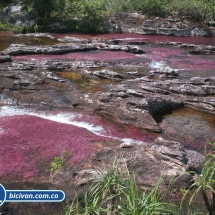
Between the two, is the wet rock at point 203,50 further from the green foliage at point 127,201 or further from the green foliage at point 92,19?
the green foliage at point 127,201

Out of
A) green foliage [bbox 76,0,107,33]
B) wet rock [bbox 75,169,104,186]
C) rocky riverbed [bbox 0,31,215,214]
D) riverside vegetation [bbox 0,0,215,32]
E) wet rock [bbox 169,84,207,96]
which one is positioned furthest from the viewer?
green foliage [bbox 76,0,107,33]

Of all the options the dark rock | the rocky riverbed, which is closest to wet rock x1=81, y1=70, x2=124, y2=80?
the rocky riverbed

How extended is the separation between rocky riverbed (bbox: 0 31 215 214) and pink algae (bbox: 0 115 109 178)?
40 millimetres

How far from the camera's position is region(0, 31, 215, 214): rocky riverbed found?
12.2 m

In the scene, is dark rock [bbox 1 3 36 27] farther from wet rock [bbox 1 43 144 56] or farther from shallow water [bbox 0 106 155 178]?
shallow water [bbox 0 106 155 178]

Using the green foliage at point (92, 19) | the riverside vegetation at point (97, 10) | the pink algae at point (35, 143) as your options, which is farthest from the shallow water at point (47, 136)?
the green foliage at point (92, 19)

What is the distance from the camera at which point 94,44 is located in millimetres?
38281

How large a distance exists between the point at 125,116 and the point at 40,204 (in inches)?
358

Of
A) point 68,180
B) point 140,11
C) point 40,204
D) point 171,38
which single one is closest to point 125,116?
point 68,180

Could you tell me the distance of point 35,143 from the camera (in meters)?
14.1

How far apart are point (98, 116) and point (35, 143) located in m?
5.33

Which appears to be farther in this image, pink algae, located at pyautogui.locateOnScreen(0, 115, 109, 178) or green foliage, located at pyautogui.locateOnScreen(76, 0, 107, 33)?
green foliage, located at pyautogui.locateOnScreen(76, 0, 107, 33)

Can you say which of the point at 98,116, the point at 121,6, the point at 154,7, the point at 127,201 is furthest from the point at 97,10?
the point at 127,201

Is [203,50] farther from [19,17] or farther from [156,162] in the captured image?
[156,162]
